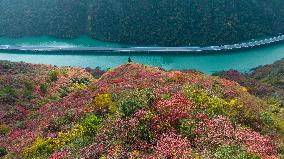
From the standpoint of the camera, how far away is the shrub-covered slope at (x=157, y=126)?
23250 millimetres

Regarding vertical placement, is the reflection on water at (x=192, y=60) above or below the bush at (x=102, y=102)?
below

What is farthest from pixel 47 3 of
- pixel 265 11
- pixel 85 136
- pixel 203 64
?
Answer: pixel 85 136

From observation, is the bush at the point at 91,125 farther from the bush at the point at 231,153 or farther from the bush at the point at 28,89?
the bush at the point at 28,89

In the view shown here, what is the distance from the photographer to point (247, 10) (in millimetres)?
102188

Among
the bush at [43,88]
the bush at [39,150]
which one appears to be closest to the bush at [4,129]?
the bush at [43,88]

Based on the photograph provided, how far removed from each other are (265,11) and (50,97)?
66.2 metres

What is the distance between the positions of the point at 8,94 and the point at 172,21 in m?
55.1

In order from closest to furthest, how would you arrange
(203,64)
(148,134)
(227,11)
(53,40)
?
(148,134)
(203,64)
(227,11)
(53,40)

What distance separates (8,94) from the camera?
55500 mm

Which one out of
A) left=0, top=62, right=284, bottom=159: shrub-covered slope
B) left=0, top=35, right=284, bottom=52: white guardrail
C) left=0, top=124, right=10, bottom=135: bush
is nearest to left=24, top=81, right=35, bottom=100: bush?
left=0, top=124, right=10, bottom=135: bush

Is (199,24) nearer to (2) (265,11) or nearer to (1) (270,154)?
(2) (265,11)

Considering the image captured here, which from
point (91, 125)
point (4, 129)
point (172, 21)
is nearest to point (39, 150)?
point (91, 125)

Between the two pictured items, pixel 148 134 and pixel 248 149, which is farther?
pixel 148 134

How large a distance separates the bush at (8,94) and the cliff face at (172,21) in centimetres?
5024
